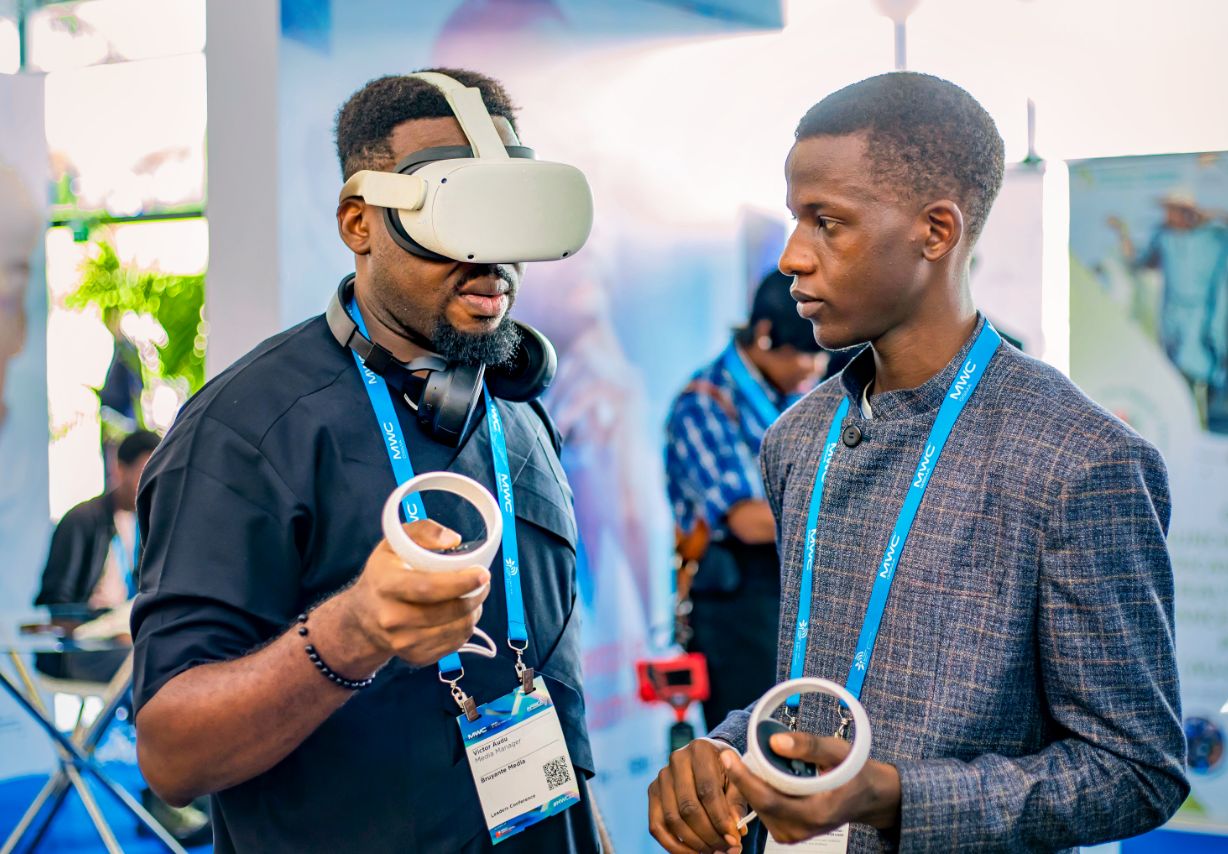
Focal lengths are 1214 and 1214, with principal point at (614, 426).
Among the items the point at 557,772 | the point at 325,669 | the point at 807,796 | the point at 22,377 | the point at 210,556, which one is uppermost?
the point at 22,377

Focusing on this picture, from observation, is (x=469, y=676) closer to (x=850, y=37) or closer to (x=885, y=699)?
(x=885, y=699)

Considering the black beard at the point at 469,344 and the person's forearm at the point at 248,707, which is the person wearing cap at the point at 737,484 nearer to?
the black beard at the point at 469,344

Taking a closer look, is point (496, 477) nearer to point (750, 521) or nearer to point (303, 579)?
point (303, 579)

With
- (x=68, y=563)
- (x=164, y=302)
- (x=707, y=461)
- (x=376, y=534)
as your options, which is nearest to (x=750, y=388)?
(x=707, y=461)

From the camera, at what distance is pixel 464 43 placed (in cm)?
357

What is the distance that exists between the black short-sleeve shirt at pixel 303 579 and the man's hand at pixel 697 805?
1.09 feet

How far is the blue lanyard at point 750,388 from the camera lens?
406 centimetres

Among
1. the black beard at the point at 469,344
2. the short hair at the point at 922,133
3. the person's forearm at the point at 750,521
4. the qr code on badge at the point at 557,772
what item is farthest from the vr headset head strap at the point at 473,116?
the person's forearm at the point at 750,521

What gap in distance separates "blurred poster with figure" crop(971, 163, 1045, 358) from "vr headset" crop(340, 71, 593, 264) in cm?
269

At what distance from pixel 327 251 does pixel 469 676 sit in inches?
A: 57.1

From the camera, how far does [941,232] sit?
64.3 inches

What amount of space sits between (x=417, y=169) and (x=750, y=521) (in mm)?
2309

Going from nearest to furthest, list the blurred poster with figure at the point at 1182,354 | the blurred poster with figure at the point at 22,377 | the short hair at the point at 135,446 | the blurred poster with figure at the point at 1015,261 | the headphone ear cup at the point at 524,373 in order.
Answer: the headphone ear cup at the point at 524,373 < the blurred poster with figure at the point at 1182,354 < the blurred poster with figure at the point at 1015,261 < the blurred poster with figure at the point at 22,377 < the short hair at the point at 135,446

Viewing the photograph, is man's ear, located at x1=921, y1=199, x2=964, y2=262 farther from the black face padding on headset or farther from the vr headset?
the black face padding on headset
